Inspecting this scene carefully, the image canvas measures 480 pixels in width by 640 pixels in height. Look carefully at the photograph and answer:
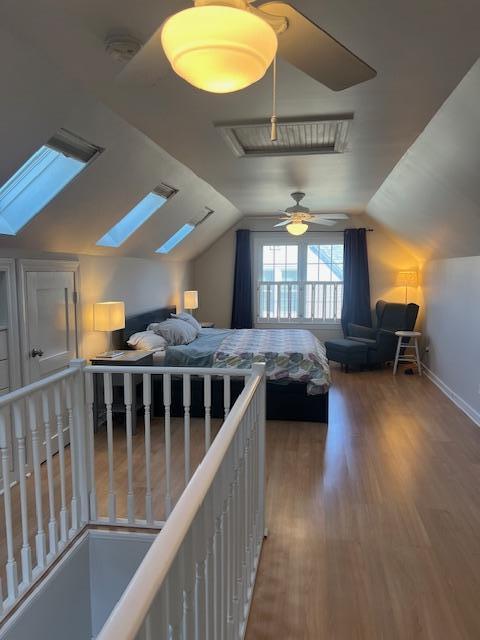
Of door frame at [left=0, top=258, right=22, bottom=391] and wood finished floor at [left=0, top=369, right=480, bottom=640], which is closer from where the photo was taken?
wood finished floor at [left=0, top=369, right=480, bottom=640]

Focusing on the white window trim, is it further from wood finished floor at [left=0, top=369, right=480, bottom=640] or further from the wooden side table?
wood finished floor at [left=0, top=369, right=480, bottom=640]

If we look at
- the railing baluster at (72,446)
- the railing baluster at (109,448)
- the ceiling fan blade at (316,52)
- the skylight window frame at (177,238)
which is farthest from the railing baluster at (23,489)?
the skylight window frame at (177,238)

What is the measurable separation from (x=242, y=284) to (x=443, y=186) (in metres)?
4.52

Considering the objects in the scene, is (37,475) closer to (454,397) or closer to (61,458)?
(61,458)

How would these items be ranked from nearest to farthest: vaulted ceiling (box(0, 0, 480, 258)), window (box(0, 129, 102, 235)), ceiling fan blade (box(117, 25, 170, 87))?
1. ceiling fan blade (box(117, 25, 170, 87))
2. vaulted ceiling (box(0, 0, 480, 258))
3. window (box(0, 129, 102, 235))

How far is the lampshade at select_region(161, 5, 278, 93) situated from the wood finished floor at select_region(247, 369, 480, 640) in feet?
7.08

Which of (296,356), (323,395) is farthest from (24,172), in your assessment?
(323,395)

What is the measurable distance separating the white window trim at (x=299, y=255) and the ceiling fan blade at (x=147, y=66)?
6.46 meters

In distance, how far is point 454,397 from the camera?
521 cm

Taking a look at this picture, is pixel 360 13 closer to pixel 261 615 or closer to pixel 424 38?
pixel 424 38

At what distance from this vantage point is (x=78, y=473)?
2.67 meters

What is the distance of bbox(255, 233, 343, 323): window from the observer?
25.7 ft

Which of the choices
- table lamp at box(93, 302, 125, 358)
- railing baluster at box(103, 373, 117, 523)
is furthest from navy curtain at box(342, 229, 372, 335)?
railing baluster at box(103, 373, 117, 523)

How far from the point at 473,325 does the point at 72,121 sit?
4180 millimetres
